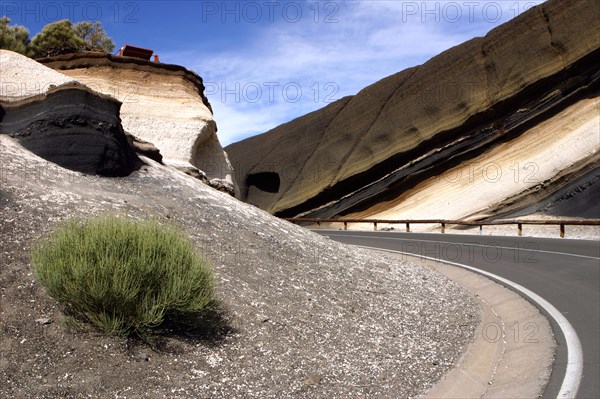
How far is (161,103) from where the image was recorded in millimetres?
23797

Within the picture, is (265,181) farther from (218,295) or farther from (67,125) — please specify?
(218,295)

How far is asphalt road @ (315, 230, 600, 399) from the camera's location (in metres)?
7.76

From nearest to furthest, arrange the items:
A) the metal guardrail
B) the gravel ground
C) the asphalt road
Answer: the gravel ground
the asphalt road
the metal guardrail

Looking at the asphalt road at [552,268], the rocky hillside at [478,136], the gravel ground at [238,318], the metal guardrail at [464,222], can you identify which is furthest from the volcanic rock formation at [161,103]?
the rocky hillside at [478,136]

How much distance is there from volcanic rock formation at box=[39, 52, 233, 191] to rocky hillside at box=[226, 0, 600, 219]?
1484 cm

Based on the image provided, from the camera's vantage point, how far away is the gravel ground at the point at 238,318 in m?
5.78

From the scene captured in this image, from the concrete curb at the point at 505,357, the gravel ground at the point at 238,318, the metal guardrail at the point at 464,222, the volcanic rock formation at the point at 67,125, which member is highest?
the volcanic rock formation at the point at 67,125

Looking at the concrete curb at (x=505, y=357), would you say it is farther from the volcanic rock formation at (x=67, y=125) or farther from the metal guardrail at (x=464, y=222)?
the metal guardrail at (x=464, y=222)

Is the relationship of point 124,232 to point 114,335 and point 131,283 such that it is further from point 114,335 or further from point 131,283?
point 114,335

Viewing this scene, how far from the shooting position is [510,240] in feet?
73.4

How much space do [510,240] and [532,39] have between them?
1868 cm

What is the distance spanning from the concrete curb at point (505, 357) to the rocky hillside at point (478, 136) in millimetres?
17565

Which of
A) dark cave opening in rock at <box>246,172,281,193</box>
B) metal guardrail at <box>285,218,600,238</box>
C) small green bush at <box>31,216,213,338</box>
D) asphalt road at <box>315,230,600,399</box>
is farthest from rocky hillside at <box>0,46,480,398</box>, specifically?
dark cave opening in rock at <box>246,172,281,193</box>

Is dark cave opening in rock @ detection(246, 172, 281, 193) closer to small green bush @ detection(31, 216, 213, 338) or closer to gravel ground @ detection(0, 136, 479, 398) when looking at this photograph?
gravel ground @ detection(0, 136, 479, 398)
